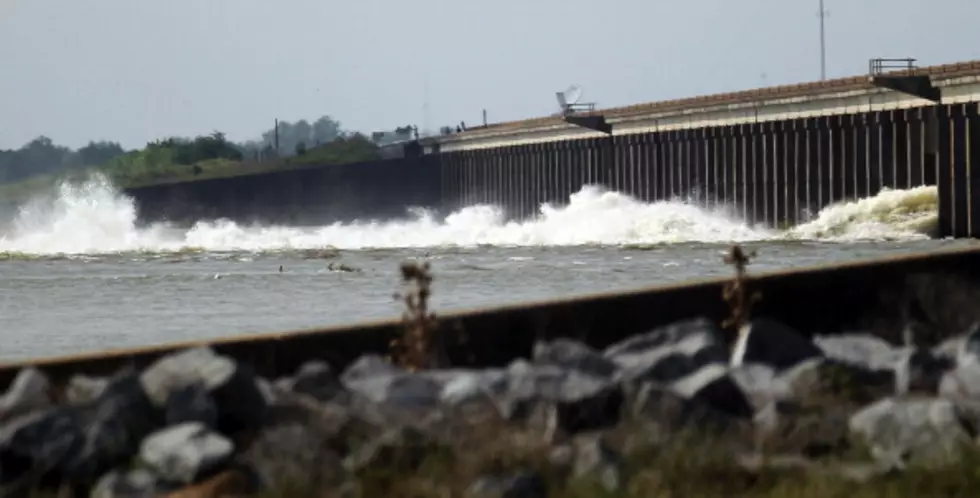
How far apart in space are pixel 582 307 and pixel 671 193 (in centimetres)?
7358

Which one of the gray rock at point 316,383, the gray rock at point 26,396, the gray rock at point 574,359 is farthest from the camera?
the gray rock at point 574,359

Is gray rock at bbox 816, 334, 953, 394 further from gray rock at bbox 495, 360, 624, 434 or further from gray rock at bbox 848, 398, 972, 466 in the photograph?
gray rock at bbox 495, 360, 624, 434

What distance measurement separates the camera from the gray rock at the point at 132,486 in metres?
7.27

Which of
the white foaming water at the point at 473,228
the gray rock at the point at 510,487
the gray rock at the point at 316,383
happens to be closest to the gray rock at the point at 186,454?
the gray rock at the point at 510,487

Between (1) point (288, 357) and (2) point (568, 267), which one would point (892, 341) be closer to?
(1) point (288, 357)

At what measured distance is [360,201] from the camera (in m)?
109

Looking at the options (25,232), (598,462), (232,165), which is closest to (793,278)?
(598,462)

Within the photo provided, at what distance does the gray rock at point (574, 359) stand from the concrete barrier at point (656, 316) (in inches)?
32.8

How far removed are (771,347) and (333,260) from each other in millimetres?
46712

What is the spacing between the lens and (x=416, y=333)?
31.9ft

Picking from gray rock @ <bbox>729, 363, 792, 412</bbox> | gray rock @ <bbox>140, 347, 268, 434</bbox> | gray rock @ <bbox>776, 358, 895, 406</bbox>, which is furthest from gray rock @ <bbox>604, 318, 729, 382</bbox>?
gray rock @ <bbox>140, 347, 268, 434</bbox>

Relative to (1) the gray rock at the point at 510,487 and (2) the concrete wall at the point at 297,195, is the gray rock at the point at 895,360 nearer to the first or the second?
(1) the gray rock at the point at 510,487

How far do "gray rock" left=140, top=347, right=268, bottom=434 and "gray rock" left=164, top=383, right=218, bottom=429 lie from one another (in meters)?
0.05

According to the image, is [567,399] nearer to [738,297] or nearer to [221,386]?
[221,386]
